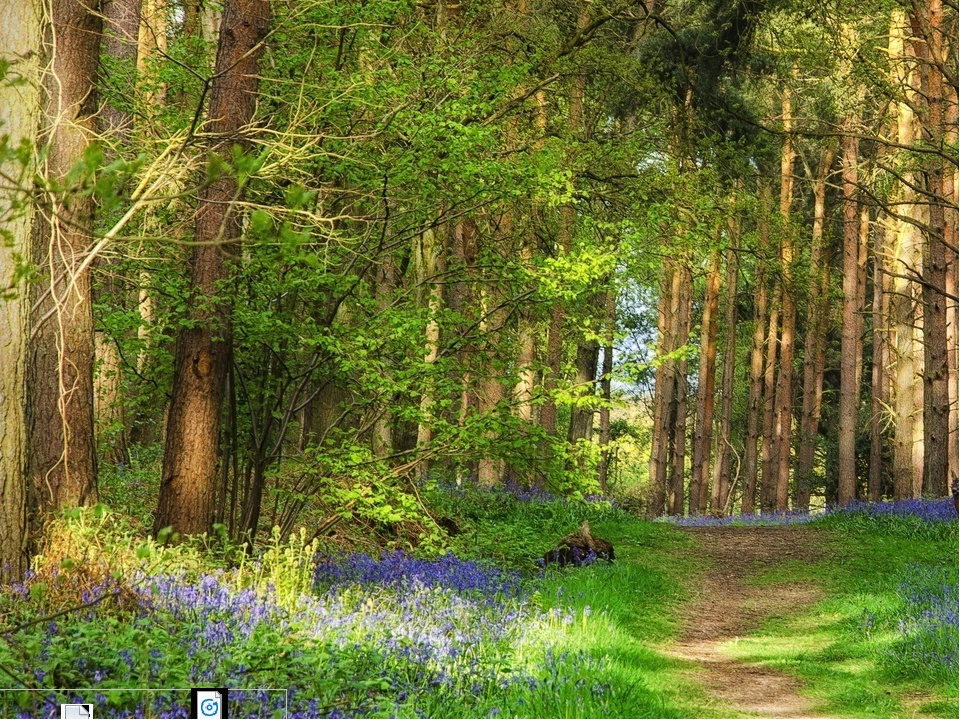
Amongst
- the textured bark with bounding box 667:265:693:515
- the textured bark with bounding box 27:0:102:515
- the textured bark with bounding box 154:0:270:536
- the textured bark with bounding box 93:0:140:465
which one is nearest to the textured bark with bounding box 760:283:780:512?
the textured bark with bounding box 667:265:693:515

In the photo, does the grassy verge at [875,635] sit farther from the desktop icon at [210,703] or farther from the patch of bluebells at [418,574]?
the desktop icon at [210,703]

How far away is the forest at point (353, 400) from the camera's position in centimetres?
604

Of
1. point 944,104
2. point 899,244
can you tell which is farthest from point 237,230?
point 899,244

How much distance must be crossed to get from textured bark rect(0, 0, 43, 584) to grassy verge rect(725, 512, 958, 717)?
594 centimetres

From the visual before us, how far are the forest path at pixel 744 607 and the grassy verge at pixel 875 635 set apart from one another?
22cm

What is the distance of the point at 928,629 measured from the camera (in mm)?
8172

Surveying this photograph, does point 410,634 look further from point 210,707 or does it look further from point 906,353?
point 906,353

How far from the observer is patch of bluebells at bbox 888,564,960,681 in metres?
7.42

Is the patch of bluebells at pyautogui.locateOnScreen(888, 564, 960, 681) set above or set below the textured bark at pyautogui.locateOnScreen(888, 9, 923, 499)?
below

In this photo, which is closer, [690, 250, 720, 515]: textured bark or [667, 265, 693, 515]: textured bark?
[690, 250, 720, 515]: textured bark

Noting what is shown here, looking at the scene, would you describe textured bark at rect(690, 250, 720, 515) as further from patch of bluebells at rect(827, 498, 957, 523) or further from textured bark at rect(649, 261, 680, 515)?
patch of bluebells at rect(827, 498, 957, 523)

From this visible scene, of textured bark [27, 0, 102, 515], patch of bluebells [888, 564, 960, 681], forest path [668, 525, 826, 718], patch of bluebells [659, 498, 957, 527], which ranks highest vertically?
textured bark [27, 0, 102, 515]

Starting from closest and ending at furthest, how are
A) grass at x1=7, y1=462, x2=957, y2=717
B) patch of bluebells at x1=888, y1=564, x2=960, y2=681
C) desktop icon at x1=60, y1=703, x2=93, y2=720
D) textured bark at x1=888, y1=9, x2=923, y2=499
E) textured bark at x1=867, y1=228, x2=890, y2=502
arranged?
desktop icon at x1=60, y1=703, x2=93, y2=720, grass at x1=7, y1=462, x2=957, y2=717, patch of bluebells at x1=888, y1=564, x2=960, y2=681, textured bark at x1=888, y1=9, x2=923, y2=499, textured bark at x1=867, y1=228, x2=890, y2=502

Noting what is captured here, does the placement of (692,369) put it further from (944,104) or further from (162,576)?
(162,576)
